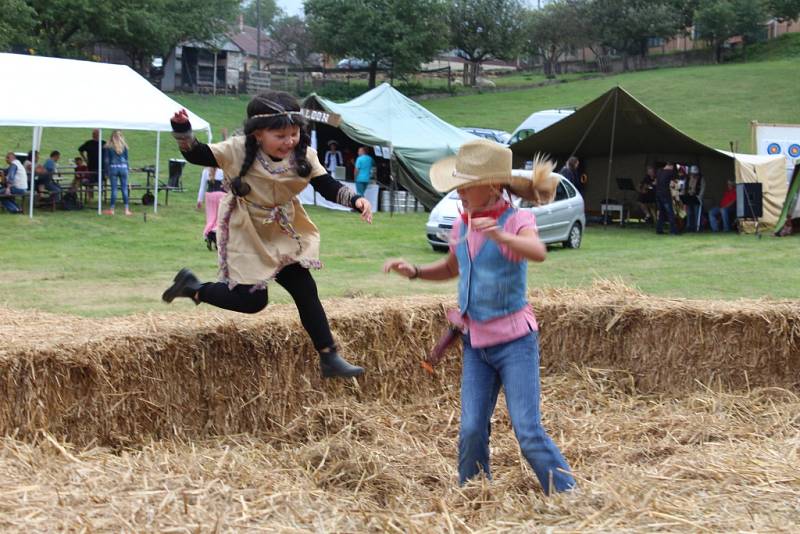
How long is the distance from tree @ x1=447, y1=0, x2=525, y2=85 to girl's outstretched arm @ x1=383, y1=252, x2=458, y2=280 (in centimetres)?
6980

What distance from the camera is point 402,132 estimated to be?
1064 inches

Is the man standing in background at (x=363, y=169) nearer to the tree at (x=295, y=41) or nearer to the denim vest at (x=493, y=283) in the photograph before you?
the denim vest at (x=493, y=283)

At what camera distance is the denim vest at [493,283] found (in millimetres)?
4855

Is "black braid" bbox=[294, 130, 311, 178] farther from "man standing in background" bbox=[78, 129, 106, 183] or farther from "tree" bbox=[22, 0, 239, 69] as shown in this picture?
"tree" bbox=[22, 0, 239, 69]

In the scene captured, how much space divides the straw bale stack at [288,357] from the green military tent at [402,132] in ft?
59.1

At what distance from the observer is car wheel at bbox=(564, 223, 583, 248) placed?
63.0 feet

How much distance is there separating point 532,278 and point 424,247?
546 cm

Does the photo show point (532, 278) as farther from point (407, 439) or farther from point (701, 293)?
point (407, 439)

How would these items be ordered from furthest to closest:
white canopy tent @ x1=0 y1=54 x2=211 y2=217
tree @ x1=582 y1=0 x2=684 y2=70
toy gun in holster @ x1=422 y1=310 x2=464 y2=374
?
tree @ x1=582 y1=0 x2=684 y2=70 < white canopy tent @ x1=0 y1=54 x2=211 y2=217 < toy gun in holster @ x1=422 y1=310 x2=464 y2=374

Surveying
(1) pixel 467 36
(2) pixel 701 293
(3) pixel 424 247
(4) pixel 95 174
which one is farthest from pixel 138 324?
(1) pixel 467 36

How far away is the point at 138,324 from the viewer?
6617mm

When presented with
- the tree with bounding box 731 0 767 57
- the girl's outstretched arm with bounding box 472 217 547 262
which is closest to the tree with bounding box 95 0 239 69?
the tree with bounding box 731 0 767 57

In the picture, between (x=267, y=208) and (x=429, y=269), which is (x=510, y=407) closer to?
(x=429, y=269)

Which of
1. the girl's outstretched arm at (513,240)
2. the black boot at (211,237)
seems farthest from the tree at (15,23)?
the girl's outstretched arm at (513,240)
